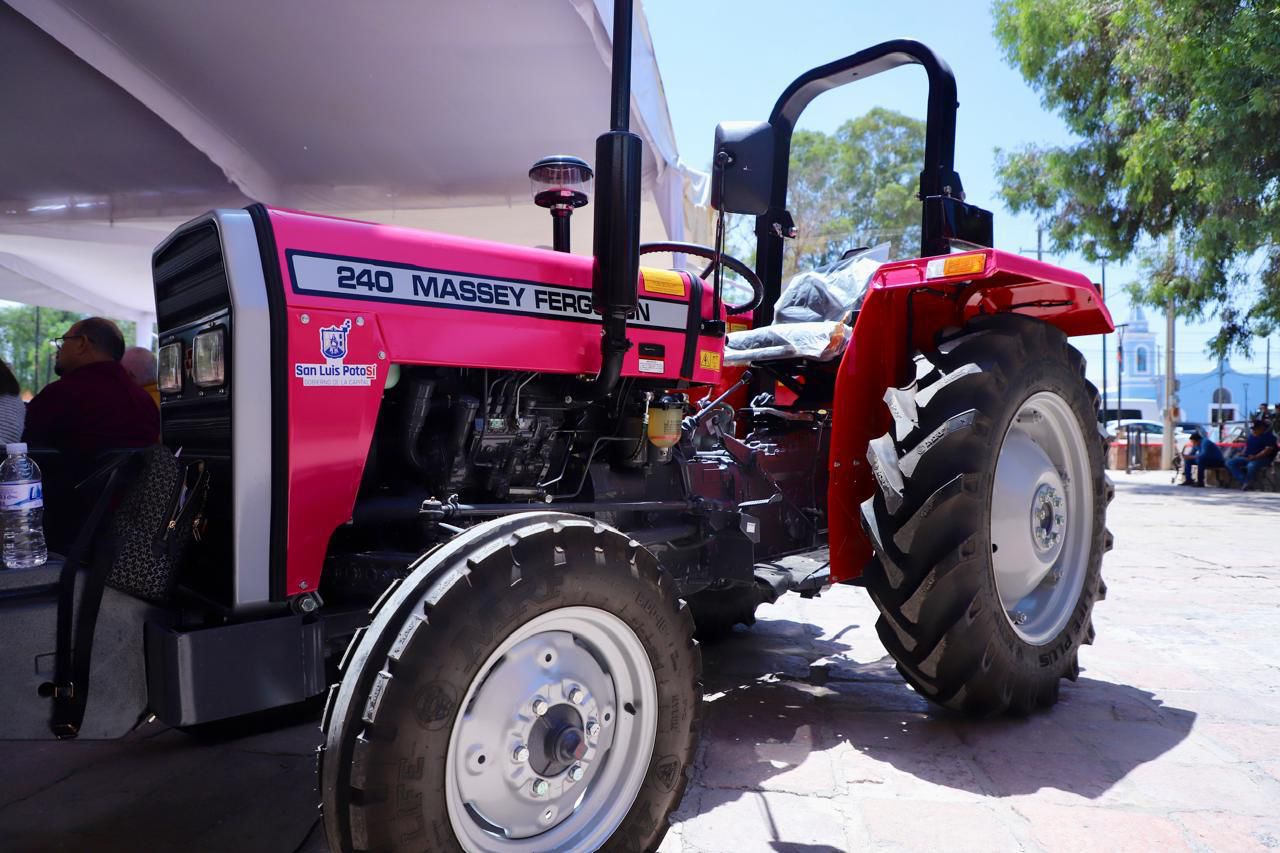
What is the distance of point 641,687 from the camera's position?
1.88 meters

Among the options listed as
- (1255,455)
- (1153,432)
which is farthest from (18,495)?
(1153,432)

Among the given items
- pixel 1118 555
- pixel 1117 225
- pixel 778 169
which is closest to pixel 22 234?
pixel 778 169

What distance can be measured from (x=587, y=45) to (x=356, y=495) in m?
4.00

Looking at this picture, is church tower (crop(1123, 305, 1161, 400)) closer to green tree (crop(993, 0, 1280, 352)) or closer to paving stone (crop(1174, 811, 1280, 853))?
green tree (crop(993, 0, 1280, 352))

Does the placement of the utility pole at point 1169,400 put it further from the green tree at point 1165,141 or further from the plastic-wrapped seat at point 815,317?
the plastic-wrapped seat at point 815,317

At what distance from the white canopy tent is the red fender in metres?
2.48

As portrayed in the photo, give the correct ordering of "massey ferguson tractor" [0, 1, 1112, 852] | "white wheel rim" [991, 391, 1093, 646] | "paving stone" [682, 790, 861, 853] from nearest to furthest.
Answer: "massey ferguson tractor" [0, 1, 1112, 852], "paving stone" [682, 790, 861, 853], "white wheel rim" [991, 391, 1093, 646]

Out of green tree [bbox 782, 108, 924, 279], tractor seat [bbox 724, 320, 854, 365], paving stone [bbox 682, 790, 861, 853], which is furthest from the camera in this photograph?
green tree [bbox 782, 108, 924, 279]

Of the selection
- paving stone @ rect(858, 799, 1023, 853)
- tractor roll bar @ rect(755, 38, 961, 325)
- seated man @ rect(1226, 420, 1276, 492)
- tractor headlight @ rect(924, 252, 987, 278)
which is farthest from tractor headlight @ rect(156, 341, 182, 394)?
seated man @ rect(1226, 420, 1276, 492)

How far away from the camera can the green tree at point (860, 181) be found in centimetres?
2719

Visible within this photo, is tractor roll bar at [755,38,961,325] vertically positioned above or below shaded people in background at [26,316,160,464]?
above

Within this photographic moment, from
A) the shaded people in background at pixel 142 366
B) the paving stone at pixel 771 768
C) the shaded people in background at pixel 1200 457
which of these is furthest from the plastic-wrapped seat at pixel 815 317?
the shaded people in background at pixel 1200 457

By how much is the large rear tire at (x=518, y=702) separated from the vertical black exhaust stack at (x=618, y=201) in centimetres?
57

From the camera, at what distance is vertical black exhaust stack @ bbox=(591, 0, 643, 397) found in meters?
1.92
